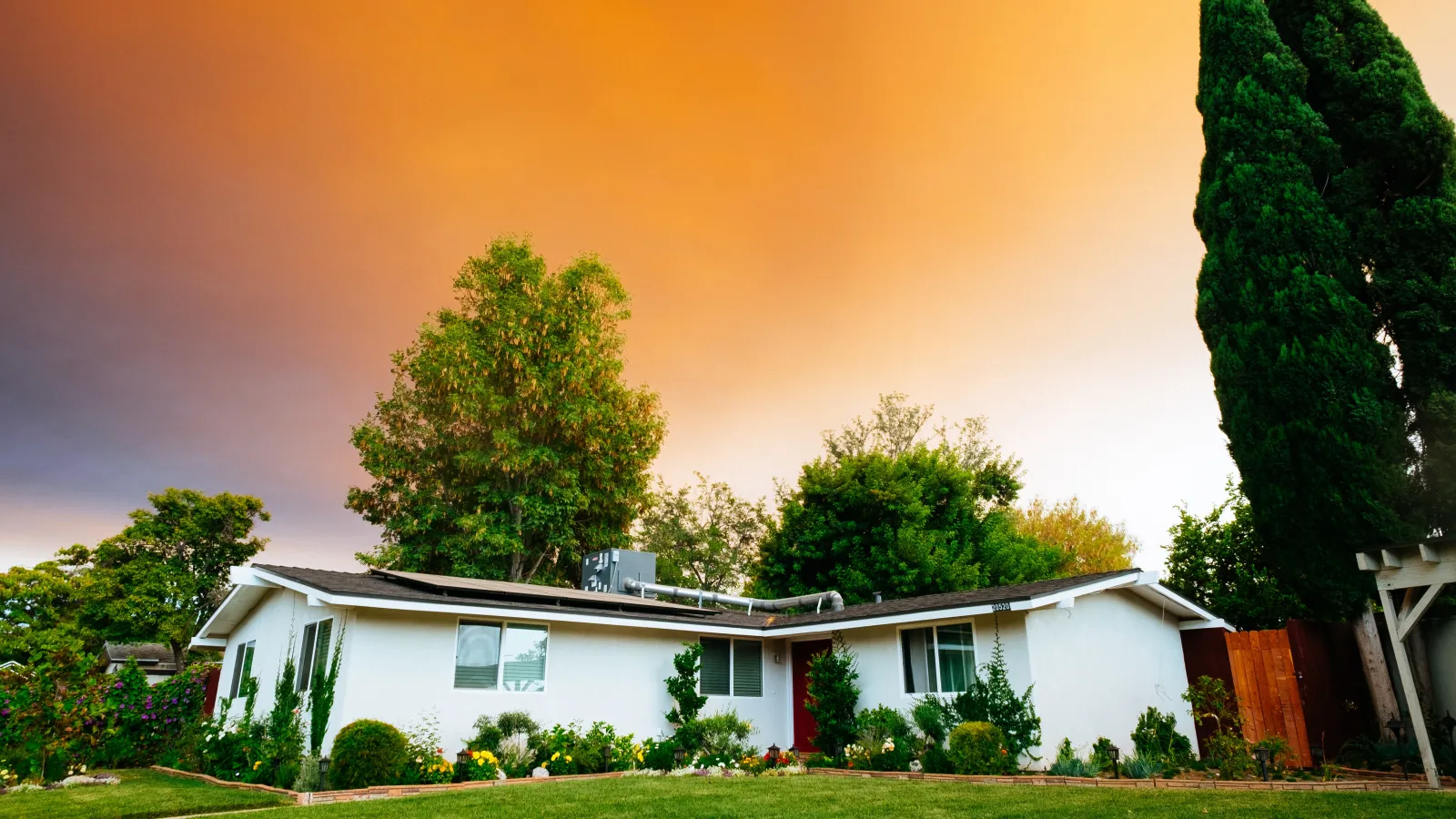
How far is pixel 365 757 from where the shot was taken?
32.9 feet

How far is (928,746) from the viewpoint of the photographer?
42.3 ft

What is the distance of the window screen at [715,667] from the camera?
16.2 m

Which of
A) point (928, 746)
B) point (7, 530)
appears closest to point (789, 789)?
point (928, 746)

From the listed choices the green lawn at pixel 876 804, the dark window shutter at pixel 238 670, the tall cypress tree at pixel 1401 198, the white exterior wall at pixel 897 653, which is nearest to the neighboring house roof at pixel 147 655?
the dark window shutter at pixel 238 670

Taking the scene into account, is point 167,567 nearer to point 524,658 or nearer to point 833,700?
point 524,658

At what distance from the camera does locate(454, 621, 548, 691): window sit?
13164mm

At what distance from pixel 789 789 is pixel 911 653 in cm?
591

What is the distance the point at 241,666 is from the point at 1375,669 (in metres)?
21.1

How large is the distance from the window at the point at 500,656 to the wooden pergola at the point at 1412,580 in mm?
12569

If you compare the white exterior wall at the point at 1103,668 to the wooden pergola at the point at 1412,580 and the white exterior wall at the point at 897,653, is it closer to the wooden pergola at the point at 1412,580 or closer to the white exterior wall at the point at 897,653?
the white exterior wall at the point at 897,653

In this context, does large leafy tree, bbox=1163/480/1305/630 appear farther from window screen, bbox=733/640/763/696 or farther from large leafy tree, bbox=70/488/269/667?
large leafy tree, bbox=70/488/269/667

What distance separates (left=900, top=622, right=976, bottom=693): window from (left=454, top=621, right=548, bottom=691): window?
276 inches

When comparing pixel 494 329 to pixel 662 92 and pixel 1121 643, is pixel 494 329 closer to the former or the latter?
pixel 662 92

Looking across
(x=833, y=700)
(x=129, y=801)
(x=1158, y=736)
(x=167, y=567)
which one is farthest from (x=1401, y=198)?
(x=167, y=567)
